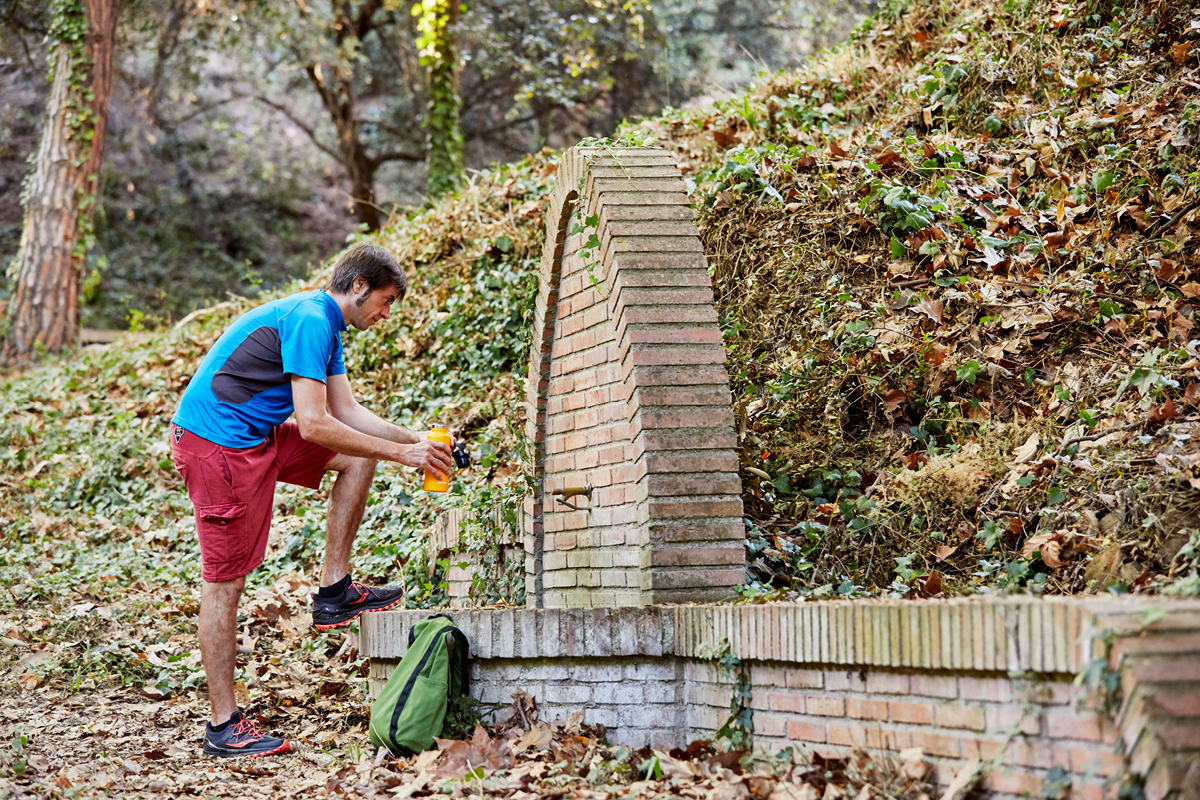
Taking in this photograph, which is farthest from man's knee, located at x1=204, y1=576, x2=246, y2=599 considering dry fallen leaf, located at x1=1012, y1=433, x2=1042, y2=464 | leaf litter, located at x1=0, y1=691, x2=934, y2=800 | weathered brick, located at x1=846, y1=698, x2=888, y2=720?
dry fallen leaf, located at x1=1012, y1=433, x2=1042, y2=464

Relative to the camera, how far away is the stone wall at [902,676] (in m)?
2.26

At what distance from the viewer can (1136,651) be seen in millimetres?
2250

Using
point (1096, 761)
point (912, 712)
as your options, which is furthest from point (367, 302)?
point (1096, 761)

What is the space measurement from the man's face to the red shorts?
73 centimetres

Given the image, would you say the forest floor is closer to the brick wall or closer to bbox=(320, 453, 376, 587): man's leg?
the brick wall

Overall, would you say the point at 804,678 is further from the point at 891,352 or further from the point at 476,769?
the point at 891,352

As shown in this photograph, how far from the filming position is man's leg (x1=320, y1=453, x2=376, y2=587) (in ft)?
15.6

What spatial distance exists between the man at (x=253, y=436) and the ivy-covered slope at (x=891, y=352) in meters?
1.07

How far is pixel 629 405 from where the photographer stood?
3.98 meters

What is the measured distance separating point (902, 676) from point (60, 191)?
39.8ft

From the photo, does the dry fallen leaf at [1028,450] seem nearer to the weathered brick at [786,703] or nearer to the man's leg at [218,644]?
the weathered brick at [786,703]

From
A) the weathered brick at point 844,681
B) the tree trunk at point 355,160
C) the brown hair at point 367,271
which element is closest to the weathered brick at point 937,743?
the weathered brick at point 844,681

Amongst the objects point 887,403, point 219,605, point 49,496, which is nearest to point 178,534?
point 49,496

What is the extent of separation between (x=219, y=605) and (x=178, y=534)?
11.9 ft
